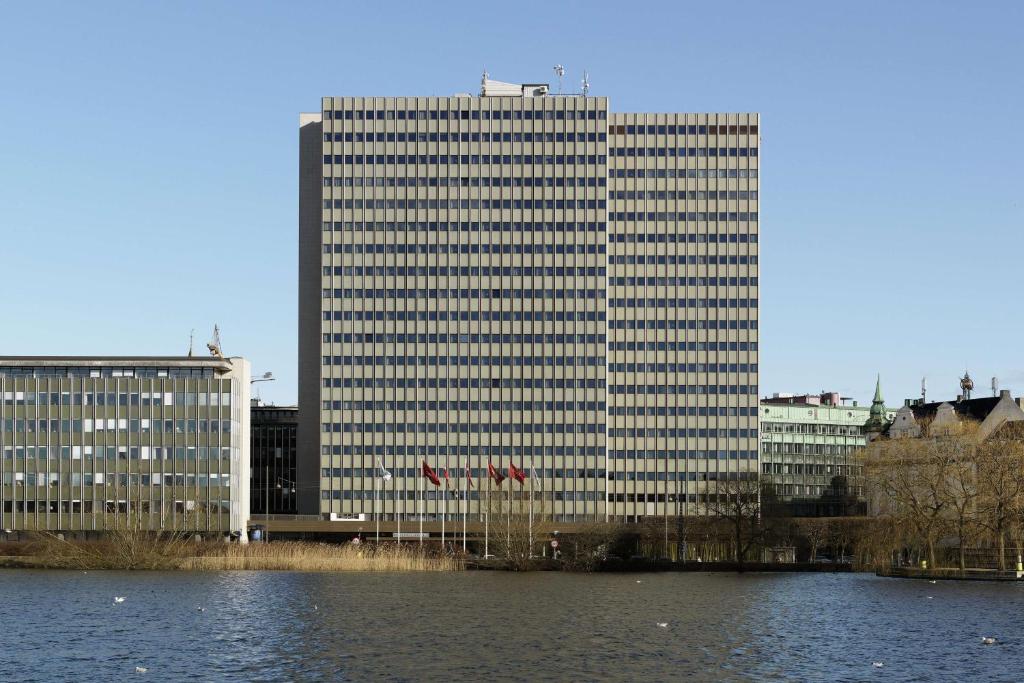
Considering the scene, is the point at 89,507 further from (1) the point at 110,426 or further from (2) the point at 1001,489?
(2) the point at 1001,489

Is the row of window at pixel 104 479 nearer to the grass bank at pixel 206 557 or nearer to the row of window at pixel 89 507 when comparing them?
the row of window at pixel 89 507

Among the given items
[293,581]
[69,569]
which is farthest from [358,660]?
[69,569]

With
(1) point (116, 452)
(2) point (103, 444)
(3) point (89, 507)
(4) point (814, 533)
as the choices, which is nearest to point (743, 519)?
(4) point (814, 533)

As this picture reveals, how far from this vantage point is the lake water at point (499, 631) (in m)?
67.6

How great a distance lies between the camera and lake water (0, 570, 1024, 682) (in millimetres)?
67625

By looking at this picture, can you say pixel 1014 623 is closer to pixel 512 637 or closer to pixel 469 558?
pixel 512 637

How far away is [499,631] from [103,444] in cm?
12207

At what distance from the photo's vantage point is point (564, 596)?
11362 cm

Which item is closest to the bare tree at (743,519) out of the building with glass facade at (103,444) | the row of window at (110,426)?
the building with glass facade at (103,444)

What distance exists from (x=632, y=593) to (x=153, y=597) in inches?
1472

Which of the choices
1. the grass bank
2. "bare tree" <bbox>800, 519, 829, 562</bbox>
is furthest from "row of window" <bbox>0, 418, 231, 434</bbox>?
"bare tree" <bbox>800, 519, 829, 562</bbox>

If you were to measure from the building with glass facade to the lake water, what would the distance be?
62.8 metres

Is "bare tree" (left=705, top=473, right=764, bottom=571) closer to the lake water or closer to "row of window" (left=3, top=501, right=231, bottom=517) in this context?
the lake water

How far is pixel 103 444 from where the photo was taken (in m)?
194
